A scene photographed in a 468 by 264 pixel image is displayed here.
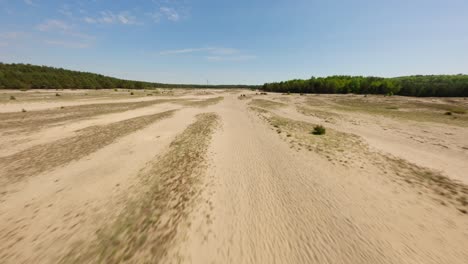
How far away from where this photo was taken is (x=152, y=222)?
268 inches

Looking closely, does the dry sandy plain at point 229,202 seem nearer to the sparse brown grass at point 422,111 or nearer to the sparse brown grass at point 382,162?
the sparse brown grass at point 382,162

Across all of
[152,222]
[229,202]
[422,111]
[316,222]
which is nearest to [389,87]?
[422,111]

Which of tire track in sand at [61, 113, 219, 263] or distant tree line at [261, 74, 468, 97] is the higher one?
distant tree line at [261, 74, 468, 97]

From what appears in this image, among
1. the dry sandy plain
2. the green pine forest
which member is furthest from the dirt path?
the green pine forest

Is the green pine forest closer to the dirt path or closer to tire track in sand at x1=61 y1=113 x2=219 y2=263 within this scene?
tire track in sand at x1=61 y1=113 x2=219 y2=263

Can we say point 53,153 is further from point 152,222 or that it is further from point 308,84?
point 308,84

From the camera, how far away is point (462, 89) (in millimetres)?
78125

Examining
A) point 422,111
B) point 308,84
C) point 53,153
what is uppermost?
point 308,84

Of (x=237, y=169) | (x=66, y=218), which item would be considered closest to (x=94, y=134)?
(x=66, y=218)

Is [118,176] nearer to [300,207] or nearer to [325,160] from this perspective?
[300,207]

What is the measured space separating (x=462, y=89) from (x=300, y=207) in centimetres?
11360

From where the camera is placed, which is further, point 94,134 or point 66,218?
point 94,134

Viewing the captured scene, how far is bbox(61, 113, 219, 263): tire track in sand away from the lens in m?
5.41

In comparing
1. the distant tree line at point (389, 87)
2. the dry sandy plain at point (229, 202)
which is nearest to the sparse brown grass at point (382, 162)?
the dry sandy plain at point (229, 202)
